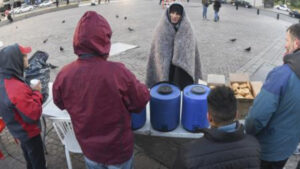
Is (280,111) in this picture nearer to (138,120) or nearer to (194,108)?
(194,108)

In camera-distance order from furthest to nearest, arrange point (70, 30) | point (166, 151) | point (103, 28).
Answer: point (70, 30) → point (166, 151) → point (103, 28)

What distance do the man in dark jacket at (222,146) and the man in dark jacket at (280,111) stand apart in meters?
0.51

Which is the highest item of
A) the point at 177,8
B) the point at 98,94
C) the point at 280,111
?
the point at 177,8

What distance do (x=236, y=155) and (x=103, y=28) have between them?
1.29m

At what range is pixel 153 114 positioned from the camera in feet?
8.66

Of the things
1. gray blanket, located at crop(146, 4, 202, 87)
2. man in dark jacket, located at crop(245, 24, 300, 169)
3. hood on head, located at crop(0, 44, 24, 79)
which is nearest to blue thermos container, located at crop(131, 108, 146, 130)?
gray blanket, located at crop(146, 4, 202, 87)

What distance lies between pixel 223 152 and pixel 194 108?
89 centimetres

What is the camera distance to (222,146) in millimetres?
1637

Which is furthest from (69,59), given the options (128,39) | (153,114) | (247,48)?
(153,114)

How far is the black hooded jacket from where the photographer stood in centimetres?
162

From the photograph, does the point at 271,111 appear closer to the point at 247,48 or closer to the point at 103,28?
the point at 103,28

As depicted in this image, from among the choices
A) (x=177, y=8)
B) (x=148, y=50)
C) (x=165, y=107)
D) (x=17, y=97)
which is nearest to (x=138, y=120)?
(x=165, y=107)

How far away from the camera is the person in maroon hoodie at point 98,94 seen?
1.88m

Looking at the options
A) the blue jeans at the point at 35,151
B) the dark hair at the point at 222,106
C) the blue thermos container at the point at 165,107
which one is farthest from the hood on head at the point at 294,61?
the blue jeans at the point at 35,151
